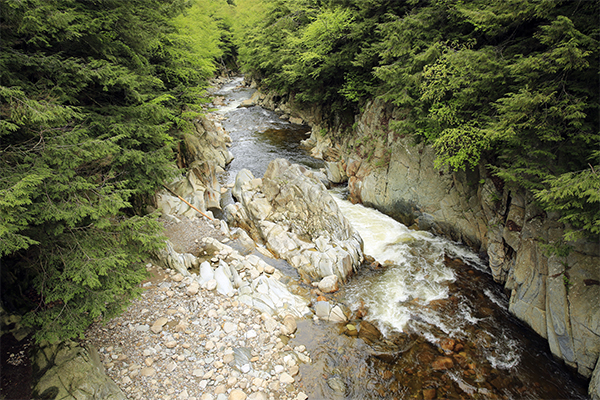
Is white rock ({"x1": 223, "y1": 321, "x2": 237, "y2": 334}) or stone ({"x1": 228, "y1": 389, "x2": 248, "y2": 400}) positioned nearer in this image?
stone ({"x1": 228, "y1": 389, "x2": 248, "y2": 400})

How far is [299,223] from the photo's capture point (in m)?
12.6

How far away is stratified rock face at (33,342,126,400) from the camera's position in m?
4.61

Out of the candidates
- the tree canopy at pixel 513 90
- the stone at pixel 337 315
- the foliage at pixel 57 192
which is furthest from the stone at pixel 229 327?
the tree canopy at pixel 513 90

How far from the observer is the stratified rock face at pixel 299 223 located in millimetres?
10695

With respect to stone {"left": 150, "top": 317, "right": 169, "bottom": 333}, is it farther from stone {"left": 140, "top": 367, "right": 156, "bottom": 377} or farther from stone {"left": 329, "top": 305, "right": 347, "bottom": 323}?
stone {"left": 329, "top": 305, "right": 347, "bottom": 323}

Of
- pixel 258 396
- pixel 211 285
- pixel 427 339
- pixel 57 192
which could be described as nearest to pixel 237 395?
pixel 258 396

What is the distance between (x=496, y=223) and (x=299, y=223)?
24.8ft

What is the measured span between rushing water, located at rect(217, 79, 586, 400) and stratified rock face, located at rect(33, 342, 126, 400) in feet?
13.8

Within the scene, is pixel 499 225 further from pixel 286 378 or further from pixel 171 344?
pixel 171 344

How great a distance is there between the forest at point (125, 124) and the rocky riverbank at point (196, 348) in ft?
4.23

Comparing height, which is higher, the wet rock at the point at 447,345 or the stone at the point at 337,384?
the wet rock at the point at 447,345

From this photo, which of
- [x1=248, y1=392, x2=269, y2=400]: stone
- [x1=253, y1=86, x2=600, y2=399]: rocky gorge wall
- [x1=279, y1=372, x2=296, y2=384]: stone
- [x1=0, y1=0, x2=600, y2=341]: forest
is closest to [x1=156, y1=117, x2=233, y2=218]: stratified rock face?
[x1=0, y1=0, x2=600, y2=341]: forest

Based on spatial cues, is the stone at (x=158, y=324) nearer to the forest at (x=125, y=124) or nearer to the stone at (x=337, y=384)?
the forest at (x=125, y=124)

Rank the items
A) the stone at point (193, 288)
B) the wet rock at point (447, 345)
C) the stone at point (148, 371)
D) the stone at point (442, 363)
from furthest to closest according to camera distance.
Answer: the stone at point (193, 288), the wet rock at point (447, 345), the stone at point (442, 363), the stone at point (148, 371)
